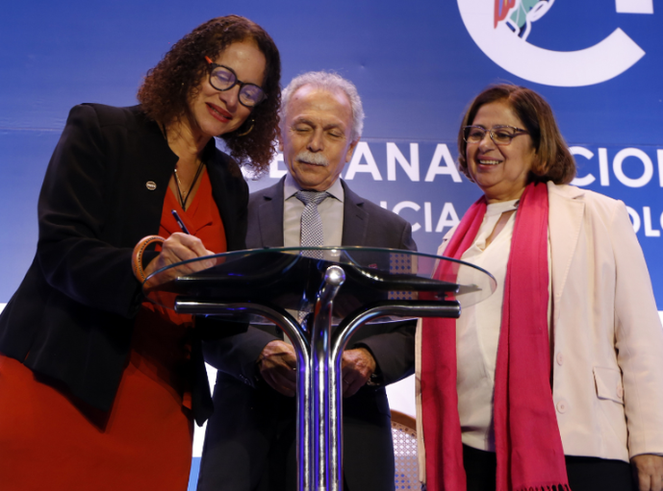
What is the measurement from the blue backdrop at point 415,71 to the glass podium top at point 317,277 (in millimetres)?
2028

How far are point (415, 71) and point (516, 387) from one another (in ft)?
6.80

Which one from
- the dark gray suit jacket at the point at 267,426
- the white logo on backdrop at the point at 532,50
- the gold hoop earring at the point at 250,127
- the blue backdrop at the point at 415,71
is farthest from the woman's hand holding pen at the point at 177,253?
the white logo on backdrop at the point at 532,50

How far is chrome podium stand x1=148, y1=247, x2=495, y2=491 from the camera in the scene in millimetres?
767

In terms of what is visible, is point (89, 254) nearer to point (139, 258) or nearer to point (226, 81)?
point (139, 258)

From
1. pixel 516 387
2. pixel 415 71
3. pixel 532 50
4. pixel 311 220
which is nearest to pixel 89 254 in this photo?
pixel 311 220

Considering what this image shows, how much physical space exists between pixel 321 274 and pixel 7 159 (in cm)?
257

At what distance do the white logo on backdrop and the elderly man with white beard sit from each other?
62.8 inches

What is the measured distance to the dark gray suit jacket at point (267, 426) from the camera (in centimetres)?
162

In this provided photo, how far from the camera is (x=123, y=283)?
1.09 metres

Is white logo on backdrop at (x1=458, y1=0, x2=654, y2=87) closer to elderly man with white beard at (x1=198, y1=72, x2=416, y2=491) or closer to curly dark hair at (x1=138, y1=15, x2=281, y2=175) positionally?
elderly man with white beard at (x1=198, y1=72, x2=416, y2=491)

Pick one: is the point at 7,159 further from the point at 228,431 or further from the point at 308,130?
the point at 228,431

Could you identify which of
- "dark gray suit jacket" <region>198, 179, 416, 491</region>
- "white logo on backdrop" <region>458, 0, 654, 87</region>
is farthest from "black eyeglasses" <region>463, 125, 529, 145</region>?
"white logo on backdrop" <region>458, 0, 654, 87</region>

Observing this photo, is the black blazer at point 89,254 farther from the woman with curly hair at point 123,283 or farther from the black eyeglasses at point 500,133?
the black eyeglasses at point 500,133

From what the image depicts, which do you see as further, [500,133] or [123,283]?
[500,133]
